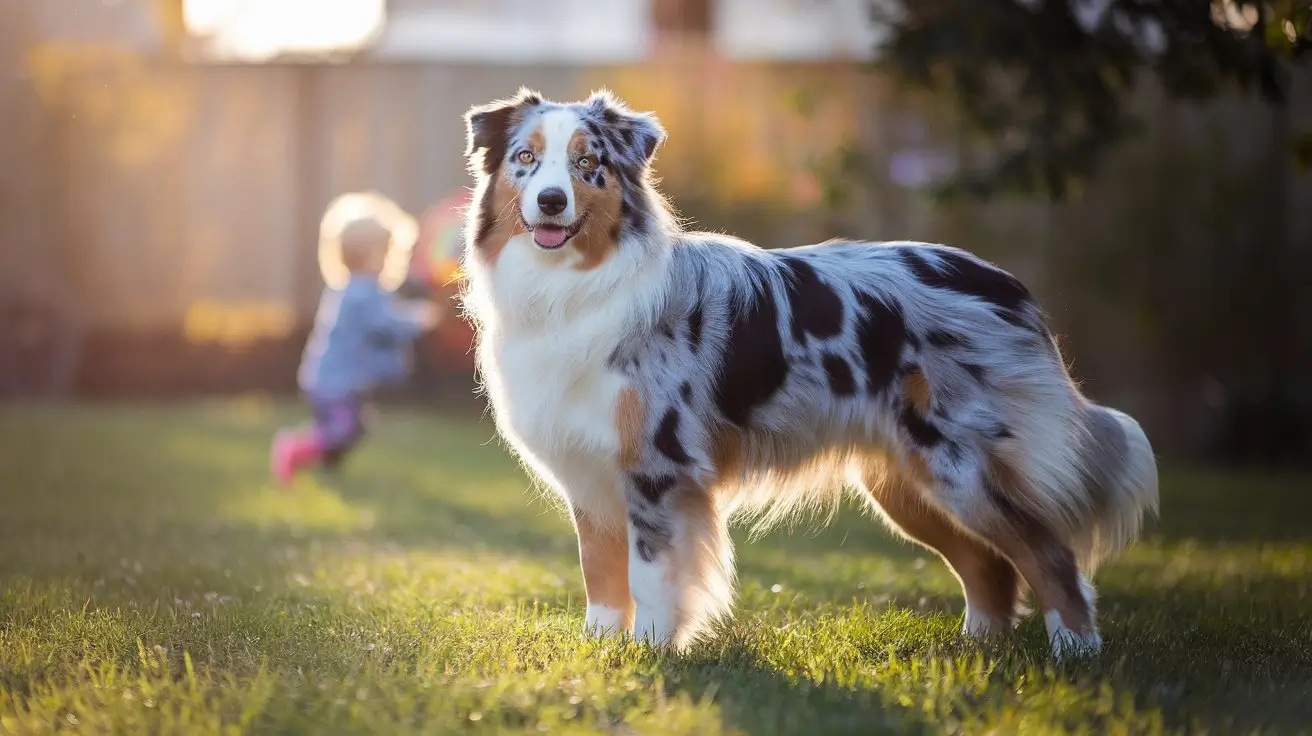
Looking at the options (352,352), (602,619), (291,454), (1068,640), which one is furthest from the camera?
(352,352)

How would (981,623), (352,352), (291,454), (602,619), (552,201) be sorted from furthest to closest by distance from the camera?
(352,352) → (291,454) → (981,623) → (602,619) → (552,201)

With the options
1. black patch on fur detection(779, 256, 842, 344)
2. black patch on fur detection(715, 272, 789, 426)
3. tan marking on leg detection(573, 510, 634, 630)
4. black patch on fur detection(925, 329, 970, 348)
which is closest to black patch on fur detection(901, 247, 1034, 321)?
black patch on fur detection(925, 329, 970, 348)

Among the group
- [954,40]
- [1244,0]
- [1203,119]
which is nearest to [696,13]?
[1203,119]

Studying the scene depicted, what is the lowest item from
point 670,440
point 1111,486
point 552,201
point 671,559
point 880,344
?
point 671,559

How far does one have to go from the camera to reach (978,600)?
16.5 ft

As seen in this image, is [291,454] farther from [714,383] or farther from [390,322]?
[714,383]

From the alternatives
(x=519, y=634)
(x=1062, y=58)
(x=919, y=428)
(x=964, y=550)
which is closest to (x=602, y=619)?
(x=519, y=634)

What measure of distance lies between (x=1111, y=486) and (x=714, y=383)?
4.64 ft

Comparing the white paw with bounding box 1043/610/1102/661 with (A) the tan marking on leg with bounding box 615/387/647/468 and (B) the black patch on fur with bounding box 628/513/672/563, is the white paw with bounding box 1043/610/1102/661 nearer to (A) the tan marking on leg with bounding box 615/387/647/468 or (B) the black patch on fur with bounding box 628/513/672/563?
(B) the black patch on fur with bounding box 628/513/672/563

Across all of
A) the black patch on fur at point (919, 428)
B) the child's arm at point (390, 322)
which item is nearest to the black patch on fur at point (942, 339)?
the black patch on fur at point (919, 428)

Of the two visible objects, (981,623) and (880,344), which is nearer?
(880,344)

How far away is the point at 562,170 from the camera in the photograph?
445cm

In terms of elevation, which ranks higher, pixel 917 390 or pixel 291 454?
pixel 917 390

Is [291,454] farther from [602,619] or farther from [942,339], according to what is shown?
[942,339]
